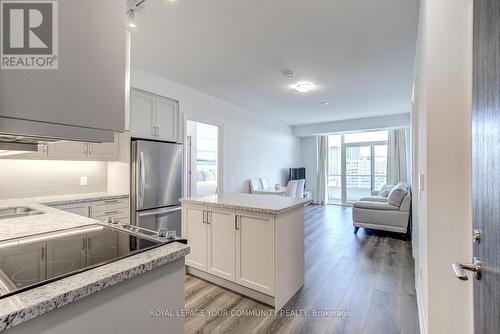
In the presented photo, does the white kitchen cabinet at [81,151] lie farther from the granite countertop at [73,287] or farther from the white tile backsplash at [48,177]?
the granite countertop at [73,287]

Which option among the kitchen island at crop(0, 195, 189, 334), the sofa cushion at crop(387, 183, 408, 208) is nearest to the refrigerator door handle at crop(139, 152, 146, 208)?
the kitchen island at crop(0, 195, 189, 334)

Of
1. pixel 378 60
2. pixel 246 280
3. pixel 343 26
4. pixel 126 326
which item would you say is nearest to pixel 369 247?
pixel 246 280

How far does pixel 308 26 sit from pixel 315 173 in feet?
21.6

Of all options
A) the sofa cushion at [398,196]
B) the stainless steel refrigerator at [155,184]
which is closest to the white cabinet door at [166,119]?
the stainless steel refrigerator at [155,184]

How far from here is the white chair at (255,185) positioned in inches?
228

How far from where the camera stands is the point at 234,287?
2.45m

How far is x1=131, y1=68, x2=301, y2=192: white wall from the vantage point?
3.97 meters

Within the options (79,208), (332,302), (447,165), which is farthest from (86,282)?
(79,208)

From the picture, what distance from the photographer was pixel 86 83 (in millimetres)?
716

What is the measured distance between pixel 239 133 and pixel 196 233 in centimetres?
323

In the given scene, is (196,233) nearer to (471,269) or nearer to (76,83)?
(76,83)

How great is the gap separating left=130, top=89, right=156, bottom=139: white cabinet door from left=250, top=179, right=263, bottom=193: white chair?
278 centimetres

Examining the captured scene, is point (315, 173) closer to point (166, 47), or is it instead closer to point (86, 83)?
point (166, 47)

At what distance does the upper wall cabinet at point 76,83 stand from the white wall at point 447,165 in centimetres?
162
